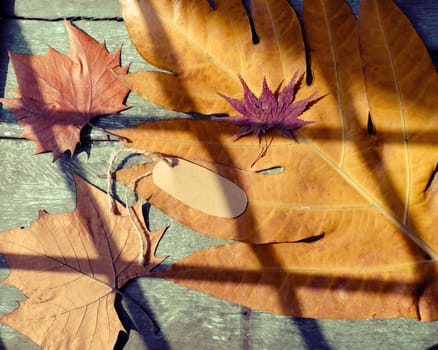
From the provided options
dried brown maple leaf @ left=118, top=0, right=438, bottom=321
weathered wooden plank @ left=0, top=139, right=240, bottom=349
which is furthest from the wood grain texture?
dried brown maple leaf @ left=118, top=0, right=438, bottom=321

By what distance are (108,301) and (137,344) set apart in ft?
0.33

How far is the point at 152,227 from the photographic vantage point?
780 mm

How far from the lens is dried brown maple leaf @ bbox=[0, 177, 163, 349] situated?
0.74 meters

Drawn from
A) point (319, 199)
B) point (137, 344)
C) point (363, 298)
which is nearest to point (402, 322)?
point (363, 298)

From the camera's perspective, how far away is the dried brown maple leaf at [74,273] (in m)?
0.74

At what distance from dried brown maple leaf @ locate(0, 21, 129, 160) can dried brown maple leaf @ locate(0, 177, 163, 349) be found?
0.52ft

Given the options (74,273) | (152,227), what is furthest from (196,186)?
(74,273)

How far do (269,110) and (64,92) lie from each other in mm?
389

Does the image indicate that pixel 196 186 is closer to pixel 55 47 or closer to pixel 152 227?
pixel 152 227

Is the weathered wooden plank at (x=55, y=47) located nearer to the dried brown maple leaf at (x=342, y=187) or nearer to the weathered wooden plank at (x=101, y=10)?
the weathered wooden plank at (x=101, y=10)

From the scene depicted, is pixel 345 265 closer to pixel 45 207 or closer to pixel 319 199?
pixel 319 199

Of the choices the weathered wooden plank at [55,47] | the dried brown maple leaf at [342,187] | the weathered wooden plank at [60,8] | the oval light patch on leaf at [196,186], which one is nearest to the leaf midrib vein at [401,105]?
the dried brown maple leaf at [342,187]

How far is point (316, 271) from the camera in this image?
0.63m

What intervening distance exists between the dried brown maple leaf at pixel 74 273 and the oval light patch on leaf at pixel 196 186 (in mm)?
121
